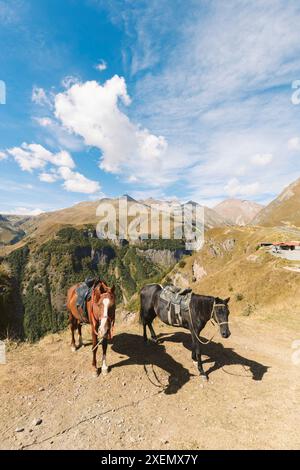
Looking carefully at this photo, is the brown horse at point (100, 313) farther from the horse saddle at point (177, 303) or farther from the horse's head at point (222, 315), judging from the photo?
the horse's head at point (222, 315)

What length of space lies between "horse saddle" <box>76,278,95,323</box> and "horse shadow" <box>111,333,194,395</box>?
2.42 meters

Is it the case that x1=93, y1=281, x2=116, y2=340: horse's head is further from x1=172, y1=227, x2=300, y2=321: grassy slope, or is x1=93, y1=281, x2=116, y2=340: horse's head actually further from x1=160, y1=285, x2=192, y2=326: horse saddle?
x1=172, y1=227, x2=300, y2=321: grassy slope

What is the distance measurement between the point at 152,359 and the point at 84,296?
4210 mm

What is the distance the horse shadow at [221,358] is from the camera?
11.5 meters

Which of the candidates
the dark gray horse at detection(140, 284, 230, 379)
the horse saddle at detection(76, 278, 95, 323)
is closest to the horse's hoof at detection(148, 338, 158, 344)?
the dark gray horse at detection(140, 284, 230, 379)

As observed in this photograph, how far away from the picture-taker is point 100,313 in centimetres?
945

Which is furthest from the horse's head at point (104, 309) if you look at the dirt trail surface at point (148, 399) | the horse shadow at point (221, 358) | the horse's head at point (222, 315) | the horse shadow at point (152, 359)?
the horse shadow at point (221, 358)

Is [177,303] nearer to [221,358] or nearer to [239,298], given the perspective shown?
[221,358]

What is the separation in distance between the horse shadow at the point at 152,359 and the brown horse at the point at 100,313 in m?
1.43

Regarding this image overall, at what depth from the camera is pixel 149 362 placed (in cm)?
1138

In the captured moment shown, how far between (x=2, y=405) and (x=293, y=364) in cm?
1257

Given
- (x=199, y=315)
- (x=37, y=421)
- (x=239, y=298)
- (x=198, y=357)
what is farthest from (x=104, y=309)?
(x=239, y=298)
